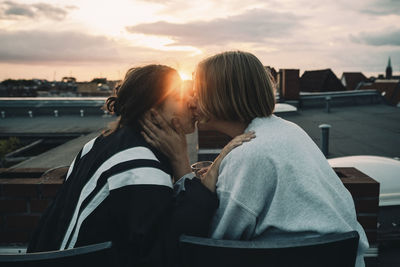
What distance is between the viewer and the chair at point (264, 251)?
1.01 meters

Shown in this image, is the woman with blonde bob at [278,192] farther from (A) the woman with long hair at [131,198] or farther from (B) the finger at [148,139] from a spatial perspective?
(B) the finger at [148,139]

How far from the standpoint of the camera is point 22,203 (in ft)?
6.95

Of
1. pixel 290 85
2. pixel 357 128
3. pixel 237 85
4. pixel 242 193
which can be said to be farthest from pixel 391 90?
pixel 242 193

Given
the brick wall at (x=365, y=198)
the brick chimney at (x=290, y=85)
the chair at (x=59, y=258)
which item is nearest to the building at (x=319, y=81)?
the brick chimney at (x=290, y=85)

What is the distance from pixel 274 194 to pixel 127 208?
1.97 ft

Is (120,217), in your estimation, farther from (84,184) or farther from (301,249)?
(301,249)

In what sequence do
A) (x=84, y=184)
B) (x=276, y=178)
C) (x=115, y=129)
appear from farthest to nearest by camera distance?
(x=115, y=129), (x=84, y=184), (x=276, y=178)

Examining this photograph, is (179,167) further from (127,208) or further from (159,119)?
(127,208)

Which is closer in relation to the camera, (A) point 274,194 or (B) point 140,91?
(A) point 274,194

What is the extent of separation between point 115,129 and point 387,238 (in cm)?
256

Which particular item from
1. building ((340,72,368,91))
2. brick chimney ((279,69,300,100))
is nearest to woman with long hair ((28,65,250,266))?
brick chimney ((279,69,300,100))

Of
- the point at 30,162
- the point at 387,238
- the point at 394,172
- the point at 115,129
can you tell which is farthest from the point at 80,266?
the point at 30,162

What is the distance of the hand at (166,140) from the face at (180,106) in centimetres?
5

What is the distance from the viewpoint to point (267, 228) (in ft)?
4.29
